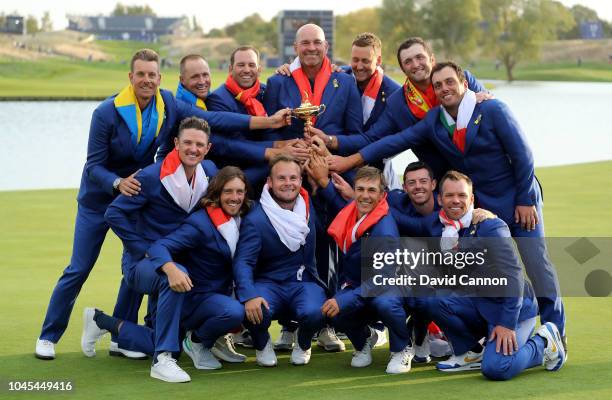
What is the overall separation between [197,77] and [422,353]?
226cm

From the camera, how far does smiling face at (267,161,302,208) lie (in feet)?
19.8

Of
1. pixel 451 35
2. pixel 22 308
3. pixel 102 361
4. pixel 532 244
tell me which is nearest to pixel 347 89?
pixel 532 244

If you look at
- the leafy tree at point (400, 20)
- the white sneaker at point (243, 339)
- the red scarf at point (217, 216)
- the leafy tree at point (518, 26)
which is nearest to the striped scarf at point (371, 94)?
the red scarf at point (217, 216)

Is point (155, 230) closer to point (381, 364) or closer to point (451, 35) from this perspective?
point (381, 364)

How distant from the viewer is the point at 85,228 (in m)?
6.36

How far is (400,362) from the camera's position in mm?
5805

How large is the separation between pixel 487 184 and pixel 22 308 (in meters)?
3.57

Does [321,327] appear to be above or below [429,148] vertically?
below

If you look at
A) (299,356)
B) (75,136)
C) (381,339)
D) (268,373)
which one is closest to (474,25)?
(75,136)

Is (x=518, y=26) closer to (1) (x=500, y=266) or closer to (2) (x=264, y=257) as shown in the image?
(2) (x=264, y=257)

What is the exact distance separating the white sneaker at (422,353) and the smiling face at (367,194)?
0.85 meters

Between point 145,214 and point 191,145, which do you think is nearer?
point 191,145

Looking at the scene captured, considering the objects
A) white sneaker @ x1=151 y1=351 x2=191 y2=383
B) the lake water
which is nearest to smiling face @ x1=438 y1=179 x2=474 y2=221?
white sneaker @ x1=151 y1=351 x2=191 y2=383

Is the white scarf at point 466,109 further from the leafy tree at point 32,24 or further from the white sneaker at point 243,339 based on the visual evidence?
the leafy tree at point 32,24
